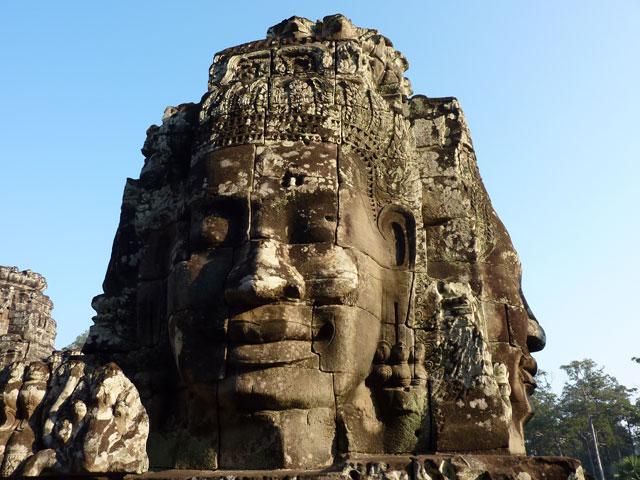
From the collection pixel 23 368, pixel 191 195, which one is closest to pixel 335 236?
pixel 191 195

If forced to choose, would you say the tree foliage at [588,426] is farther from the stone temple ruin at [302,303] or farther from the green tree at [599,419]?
the stone temple ruin at [302,303]

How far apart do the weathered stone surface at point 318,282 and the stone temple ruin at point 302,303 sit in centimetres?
2

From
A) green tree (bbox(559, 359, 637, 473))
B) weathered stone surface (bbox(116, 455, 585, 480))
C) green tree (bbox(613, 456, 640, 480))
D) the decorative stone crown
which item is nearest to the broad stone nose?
the decorative stone crown

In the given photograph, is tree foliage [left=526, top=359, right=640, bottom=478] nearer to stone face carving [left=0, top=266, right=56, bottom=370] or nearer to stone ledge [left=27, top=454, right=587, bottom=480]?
stone face carving [left=0, top=266, right=56, bottom=370]

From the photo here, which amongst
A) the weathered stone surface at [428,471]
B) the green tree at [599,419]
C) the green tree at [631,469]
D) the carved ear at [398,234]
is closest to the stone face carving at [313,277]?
the carved ear at [398,234]

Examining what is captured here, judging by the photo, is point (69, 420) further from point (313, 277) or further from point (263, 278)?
point (313, 277)

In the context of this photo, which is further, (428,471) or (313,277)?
(313,277)

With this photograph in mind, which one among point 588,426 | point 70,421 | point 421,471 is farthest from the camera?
point 588,426

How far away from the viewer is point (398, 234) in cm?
579

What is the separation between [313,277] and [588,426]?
4149 cm

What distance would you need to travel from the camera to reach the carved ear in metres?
5.66

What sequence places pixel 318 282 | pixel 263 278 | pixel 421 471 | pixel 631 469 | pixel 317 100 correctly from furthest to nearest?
pixel 631 469
pixel 317 100
pixel 318 282
pixel 263 278
pixel 421 471

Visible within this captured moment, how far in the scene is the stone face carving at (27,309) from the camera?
2250 cm

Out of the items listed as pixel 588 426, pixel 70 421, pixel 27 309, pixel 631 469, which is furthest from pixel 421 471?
pixel 588 426
